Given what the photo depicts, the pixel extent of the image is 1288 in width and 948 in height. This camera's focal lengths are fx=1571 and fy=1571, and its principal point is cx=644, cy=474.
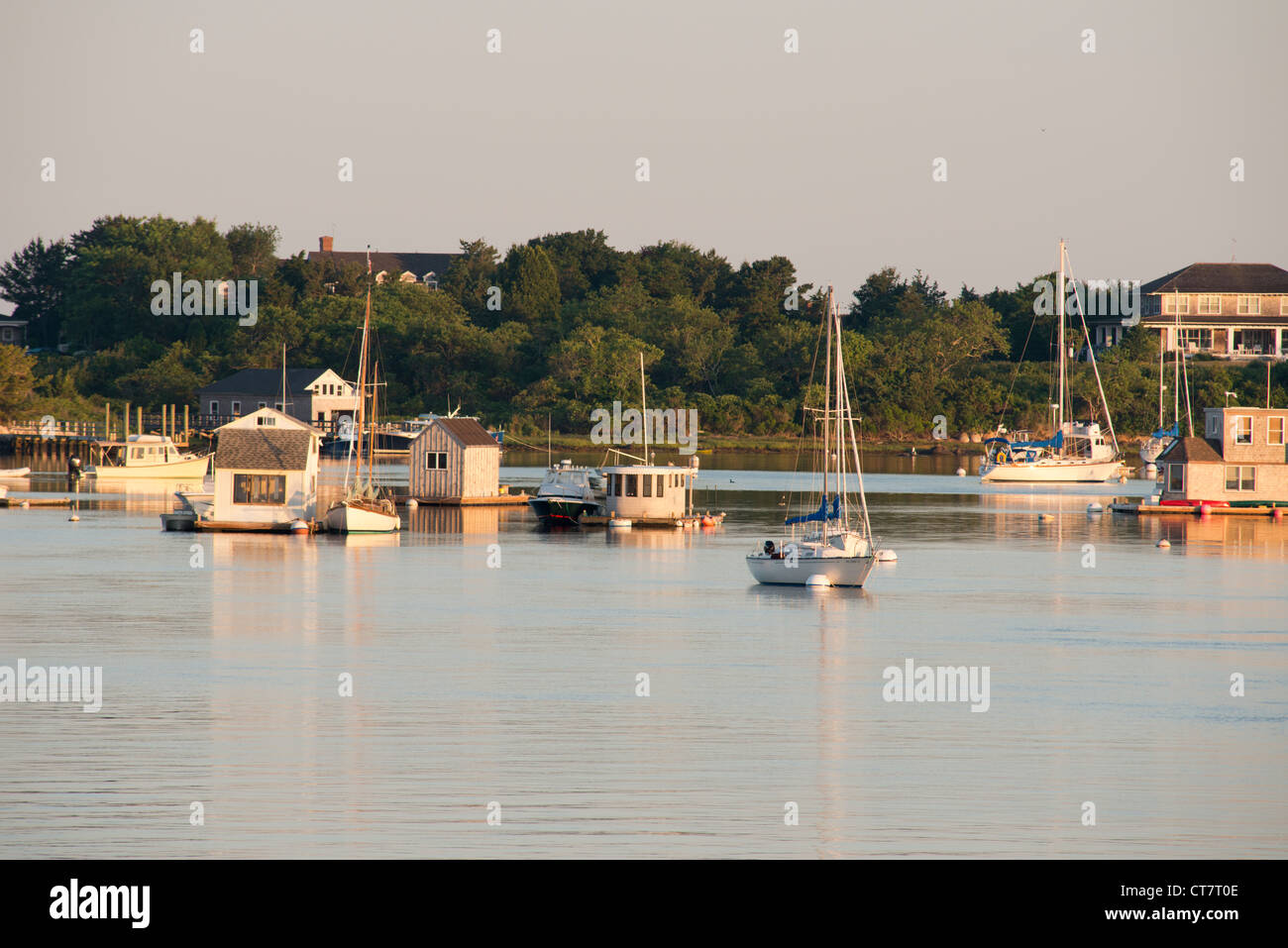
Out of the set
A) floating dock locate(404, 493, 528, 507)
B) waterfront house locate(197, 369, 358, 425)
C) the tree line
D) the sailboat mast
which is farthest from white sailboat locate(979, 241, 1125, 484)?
waterfront house locate(197, 369, 358, 425)

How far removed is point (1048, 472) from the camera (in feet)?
387

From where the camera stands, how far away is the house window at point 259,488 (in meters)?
66.1

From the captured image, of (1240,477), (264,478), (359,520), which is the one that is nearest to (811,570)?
(359,520)

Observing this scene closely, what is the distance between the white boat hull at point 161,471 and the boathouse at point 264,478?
41.5 meters

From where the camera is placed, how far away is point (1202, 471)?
82.4 meters

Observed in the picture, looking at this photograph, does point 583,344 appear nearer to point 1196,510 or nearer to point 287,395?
point 287,395

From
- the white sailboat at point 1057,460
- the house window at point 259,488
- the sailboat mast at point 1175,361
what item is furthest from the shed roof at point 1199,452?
the sailboat mast at point 1175,361

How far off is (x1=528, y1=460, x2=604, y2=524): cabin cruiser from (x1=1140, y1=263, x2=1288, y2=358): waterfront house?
300 ft

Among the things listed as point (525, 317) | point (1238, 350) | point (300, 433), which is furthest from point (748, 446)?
point (300, 433)

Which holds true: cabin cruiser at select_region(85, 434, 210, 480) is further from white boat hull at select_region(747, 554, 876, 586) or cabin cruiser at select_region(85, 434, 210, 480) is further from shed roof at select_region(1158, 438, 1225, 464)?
white boat hull at select_region(747, 554, 876, 586)

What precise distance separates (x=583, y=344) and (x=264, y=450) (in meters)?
96.1

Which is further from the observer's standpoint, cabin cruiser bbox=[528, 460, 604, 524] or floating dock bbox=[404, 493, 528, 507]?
floating dock bbox=[404, 493, 528, 507]

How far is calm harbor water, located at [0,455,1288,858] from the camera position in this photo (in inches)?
816
